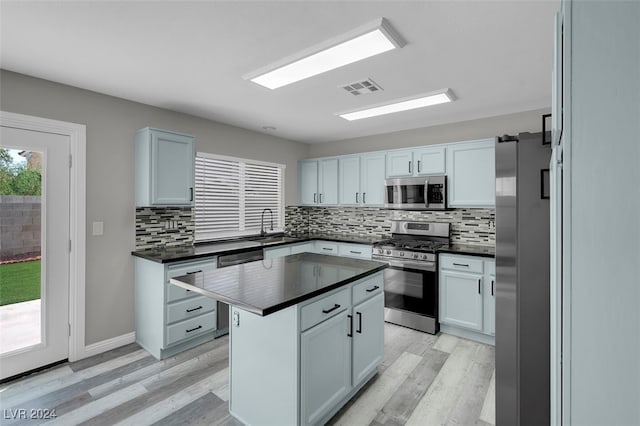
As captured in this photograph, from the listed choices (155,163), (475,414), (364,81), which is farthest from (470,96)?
(155,163)

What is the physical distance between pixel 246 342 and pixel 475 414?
1.68 meters

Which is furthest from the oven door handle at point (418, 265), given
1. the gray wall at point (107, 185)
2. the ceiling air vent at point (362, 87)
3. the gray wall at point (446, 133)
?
the gray wall at point (107, 185)

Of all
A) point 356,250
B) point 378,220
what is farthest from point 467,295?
point 378,220

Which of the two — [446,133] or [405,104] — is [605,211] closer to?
[405,104]

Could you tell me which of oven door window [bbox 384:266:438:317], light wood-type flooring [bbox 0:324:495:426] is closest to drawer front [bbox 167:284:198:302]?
light wood-type flooring [bbox 0:324:495:426]

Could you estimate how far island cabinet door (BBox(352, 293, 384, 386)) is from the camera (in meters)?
2.25

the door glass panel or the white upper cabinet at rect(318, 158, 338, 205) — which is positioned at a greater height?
the white upper cabinet at rect(318, 158, 338, 205)

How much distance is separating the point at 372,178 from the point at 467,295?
199cm

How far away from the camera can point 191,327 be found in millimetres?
3125

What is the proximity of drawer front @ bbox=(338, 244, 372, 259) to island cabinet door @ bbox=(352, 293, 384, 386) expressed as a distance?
168 centimetres

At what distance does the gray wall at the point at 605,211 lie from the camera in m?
0.66

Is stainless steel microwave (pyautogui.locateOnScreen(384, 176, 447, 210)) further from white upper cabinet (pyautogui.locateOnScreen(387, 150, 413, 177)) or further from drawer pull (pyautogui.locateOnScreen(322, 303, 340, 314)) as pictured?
drawer pull (pyautogui.locateOnScreen(322, 303, 340, 314))

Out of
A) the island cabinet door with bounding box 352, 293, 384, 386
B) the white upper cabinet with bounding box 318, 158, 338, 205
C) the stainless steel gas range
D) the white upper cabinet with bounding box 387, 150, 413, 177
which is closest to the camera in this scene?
the island cabinet door with bounding box 352, 293, 384, 386

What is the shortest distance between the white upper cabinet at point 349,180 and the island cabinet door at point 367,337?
7.58 feet
